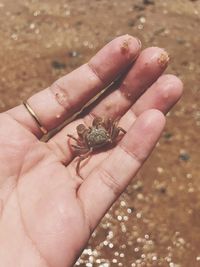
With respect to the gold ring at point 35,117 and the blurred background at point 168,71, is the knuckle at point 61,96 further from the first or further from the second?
the blurred background at point 168,71

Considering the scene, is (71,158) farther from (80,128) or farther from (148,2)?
(148,2)

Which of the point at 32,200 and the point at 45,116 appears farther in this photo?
the point at 45,116

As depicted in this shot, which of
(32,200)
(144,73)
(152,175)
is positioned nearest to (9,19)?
(152,175)

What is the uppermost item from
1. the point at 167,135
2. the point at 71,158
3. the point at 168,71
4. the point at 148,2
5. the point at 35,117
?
the point at 35,117

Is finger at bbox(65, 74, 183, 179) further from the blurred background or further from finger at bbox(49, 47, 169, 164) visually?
the blurred background

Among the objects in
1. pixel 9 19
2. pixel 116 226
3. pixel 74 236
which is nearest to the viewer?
pixel 74 236

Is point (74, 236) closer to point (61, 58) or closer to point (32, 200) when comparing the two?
point (32, 200)

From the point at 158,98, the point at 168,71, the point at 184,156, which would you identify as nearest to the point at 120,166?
the point at 158,98
